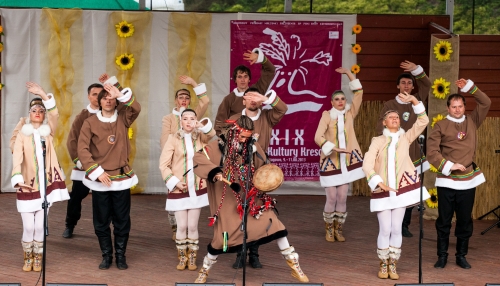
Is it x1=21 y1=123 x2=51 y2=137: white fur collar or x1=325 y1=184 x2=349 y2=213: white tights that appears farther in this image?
x1=325 y1=184 x2=349 y2=213: white tights

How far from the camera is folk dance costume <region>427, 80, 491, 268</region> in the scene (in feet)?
25.3

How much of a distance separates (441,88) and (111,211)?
4.05 m

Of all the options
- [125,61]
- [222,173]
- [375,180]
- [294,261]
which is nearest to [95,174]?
[222,173]

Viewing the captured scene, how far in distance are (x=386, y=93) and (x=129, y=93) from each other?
518cm

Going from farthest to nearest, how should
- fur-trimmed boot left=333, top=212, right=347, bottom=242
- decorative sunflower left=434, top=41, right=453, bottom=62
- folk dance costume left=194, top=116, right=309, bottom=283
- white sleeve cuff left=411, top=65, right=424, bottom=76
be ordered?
decorative sunflower left=434, top=41, right=453, bottom=62
white sleeve cuff left=411, top=65, right=424, bottom=76
fur-trimmed boot left=333, top=212, right=347, bottom=242
folk dance costume left=194, top=116, right=309, bottom=283

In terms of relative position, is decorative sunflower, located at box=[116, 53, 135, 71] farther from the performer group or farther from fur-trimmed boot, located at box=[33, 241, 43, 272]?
fur-trimmed boot, located at box=[33, 241, 43, 272]

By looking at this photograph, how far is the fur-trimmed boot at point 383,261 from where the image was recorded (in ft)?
24.5

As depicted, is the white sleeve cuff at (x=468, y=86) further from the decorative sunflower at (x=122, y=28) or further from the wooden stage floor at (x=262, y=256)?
the decorative sunflower at (x=122, y=28)

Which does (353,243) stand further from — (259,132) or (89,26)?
(89,26)

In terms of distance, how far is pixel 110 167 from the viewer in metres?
7.57

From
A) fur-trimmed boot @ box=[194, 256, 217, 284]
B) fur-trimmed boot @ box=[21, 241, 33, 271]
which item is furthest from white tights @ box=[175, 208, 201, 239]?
fur-trimmed boot @ box=[21, 241, 33, 271]

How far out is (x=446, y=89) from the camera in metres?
9.47

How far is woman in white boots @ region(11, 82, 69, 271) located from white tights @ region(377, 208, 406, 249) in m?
2.89

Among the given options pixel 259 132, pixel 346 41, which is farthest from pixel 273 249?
pixel 346 41
